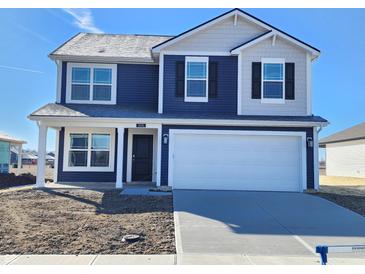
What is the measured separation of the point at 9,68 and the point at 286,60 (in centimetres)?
1975

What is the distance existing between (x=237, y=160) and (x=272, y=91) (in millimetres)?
3169

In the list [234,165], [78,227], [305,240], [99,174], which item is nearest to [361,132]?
[234,165]

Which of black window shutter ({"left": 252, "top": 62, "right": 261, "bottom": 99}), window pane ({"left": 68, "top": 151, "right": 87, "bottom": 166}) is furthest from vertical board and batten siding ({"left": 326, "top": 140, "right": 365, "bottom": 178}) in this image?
window pane ({"left": 68, "top": 151, "right": 87, "bottom": 166})

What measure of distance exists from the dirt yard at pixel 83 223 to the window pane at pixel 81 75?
18.1ft

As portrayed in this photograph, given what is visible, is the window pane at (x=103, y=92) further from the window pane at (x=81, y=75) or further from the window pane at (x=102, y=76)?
the window pane at (x=81, y=75)

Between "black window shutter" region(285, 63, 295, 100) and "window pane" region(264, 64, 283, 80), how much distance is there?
0.25 m

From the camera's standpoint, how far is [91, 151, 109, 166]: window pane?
1489cm

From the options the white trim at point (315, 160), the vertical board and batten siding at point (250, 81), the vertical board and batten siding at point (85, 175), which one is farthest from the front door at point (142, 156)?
the white trim at point (315, 160)

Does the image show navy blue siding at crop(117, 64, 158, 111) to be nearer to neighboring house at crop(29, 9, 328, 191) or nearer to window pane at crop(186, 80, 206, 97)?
neighboring house at crop(29, 9, 328, 191)

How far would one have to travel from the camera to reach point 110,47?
15.8 metres

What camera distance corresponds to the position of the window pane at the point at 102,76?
14.9m

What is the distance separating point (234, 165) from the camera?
42.8 ft

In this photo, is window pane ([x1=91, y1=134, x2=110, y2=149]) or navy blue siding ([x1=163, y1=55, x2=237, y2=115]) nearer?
navy blue siding ([x1=163, y1=55, x2=237, y2=115])

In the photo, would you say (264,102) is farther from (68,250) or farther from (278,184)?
(68,250)
